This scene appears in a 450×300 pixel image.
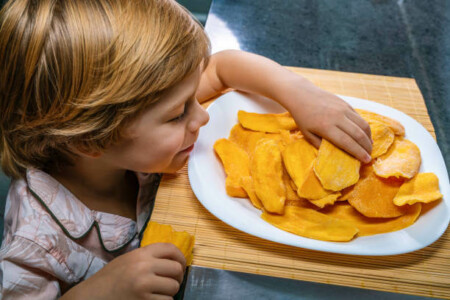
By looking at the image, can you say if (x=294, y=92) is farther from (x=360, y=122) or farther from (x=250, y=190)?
(x=250, y=190)

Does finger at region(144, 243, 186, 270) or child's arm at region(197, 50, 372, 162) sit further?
child's arm at region(197, 50, 372, 162)

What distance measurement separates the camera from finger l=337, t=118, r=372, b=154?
2.37 ft

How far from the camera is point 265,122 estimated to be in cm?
82

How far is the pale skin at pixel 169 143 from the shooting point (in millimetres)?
622

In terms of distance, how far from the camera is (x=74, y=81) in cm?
58

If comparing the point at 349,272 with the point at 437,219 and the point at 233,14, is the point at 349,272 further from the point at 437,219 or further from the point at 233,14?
the point at 233,14

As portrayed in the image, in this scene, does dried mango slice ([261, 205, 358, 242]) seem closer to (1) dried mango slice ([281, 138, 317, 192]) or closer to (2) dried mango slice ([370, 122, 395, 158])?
(1) dried mango slice ([281, 138, 317, 192])

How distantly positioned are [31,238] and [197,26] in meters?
0.47

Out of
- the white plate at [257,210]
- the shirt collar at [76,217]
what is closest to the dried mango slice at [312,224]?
the white plate at [257,210]

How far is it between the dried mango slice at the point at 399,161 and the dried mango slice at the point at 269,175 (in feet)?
0.58

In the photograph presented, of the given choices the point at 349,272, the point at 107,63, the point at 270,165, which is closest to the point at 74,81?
the point at 107,63

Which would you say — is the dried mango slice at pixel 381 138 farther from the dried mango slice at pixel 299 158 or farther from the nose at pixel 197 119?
the nose at pixel 197 119

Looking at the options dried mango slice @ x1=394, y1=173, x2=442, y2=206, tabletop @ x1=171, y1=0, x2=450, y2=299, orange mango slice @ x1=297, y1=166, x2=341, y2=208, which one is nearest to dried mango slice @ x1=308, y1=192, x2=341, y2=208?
orange mango slice @ x1=297, y1=166, x2=341, y2=208

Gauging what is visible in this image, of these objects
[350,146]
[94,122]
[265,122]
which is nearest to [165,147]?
[94,122]
